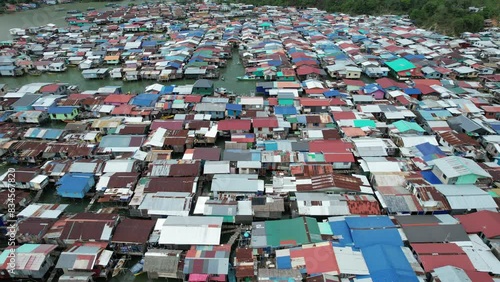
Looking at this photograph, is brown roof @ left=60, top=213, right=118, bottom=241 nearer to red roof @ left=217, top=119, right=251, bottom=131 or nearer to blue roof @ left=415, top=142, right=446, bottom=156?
red roof @ left=217, top=119, right=251, bottom=131

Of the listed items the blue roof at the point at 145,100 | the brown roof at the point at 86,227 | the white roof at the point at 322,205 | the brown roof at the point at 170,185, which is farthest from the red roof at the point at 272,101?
the brown roof at the point at 86,227

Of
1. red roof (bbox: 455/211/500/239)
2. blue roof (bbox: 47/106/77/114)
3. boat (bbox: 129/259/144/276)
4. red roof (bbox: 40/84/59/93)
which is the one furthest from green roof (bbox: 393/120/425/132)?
red roof (bbox: 40/84/59/93)

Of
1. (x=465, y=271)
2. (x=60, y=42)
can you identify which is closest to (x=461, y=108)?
(x=465, y=271)

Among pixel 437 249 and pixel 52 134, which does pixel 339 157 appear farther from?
pixel 52 134

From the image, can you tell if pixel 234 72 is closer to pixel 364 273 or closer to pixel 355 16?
pixel 364 273

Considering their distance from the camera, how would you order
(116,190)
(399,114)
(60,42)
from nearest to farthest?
(116,190) → (399,114) → (60,42)

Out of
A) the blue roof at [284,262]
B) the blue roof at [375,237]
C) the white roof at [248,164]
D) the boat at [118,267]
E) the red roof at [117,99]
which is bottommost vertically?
the boat at [118,267]

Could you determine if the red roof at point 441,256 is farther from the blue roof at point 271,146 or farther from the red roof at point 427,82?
the red roof at point 427,82
